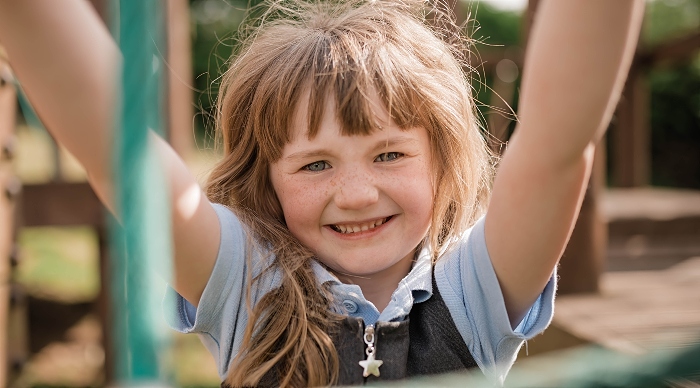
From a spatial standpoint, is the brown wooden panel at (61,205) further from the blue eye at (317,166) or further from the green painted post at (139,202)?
the green painted post at (139,202)

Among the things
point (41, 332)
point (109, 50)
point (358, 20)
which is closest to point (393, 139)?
point (358, 20)

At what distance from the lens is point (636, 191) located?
3912mm

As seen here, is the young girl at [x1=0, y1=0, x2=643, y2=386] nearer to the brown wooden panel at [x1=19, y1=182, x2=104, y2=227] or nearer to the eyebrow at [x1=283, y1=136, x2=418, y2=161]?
the eyebrow at [x1=283, y1=136, x2=418, y2=161]

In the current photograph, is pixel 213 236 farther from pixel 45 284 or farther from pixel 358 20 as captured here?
pixel 45 284

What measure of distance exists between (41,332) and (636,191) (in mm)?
3011

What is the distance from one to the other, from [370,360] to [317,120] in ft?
0.94

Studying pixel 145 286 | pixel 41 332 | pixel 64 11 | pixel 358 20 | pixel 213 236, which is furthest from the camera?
pixel 41 332

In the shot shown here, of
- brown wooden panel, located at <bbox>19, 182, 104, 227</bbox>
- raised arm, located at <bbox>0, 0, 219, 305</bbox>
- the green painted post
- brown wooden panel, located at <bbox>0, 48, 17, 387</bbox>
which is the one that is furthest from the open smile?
brown wooden panel, located at <bbox>19, 182, 104, 227</bbox>

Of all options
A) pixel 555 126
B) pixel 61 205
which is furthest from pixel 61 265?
pixel 555 126

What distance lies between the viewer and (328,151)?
86 centimetres

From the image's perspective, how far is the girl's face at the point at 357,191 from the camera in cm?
86

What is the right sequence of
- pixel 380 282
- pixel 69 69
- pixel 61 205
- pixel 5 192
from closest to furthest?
pixel 69 69, pixel 380 282, pixel 5 192, pixel 61 205

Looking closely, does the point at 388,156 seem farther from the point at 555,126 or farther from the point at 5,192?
the point at 5,192

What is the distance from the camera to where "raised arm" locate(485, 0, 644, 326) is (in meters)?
0.54
